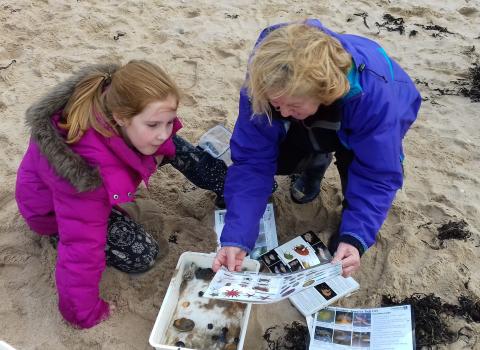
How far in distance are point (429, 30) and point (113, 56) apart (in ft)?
8.68

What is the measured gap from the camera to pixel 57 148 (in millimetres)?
1721

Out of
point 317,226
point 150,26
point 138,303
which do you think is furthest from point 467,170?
point 150,26

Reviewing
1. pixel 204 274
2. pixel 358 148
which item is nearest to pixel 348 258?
pixel 358 148

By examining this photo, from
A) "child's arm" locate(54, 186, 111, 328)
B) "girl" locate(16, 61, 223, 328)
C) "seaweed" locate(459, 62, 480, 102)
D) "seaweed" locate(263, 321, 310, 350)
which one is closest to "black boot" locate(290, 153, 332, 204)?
"seaweed" locate(263, 321, 310, 350)

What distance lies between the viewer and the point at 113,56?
3.55 meters

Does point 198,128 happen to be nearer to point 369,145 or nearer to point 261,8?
point 369,145

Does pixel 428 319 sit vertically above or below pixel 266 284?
below

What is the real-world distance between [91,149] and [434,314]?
1580 millimetres

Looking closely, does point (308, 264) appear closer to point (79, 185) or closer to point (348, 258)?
point (348, 258)

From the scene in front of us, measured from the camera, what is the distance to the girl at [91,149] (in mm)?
1741

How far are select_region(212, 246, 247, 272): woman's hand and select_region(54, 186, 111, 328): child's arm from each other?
1.56 ft

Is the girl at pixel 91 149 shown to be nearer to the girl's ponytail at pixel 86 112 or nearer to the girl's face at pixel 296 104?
the girl's ponytail at pixel 86 112

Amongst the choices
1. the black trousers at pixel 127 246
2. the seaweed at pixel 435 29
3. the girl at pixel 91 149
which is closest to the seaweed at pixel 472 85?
the seaweed at pixel 435 29

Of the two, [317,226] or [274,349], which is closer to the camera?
[274,349]
